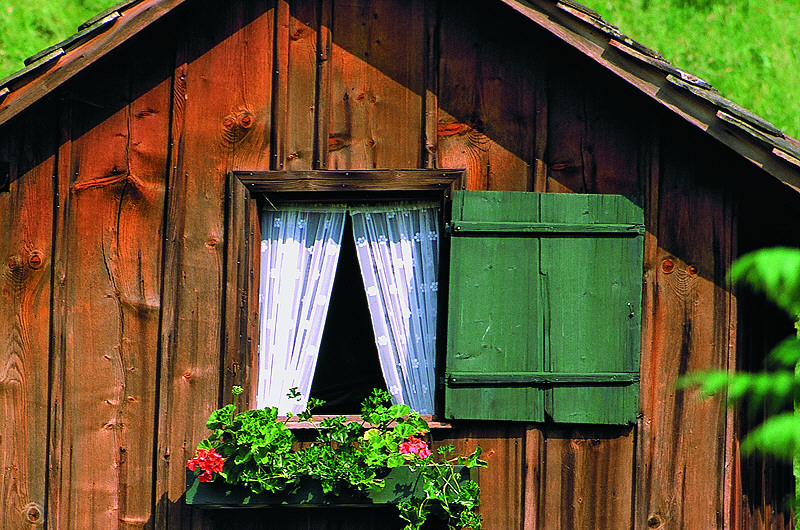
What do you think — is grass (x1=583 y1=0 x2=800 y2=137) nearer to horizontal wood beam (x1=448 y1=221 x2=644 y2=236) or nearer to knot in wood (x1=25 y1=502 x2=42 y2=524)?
horizontal wood beam (x1=448 y1=221 x2=644 y2=236)

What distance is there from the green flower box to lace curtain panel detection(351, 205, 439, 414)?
49cm

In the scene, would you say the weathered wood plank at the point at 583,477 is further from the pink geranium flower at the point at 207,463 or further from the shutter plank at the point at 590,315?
the pink geranium flower at the point at 207,463

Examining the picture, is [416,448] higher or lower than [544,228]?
lower

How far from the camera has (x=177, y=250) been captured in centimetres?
493

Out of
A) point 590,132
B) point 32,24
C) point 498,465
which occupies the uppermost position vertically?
point 32,24

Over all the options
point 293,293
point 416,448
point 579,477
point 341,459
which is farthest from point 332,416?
point 579,477

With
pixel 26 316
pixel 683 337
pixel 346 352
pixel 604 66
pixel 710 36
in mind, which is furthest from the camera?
pixel 710 36

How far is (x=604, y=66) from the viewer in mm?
4574

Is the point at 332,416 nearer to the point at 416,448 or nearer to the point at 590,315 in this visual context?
the point at 416,448

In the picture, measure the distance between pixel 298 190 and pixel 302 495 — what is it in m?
1.55

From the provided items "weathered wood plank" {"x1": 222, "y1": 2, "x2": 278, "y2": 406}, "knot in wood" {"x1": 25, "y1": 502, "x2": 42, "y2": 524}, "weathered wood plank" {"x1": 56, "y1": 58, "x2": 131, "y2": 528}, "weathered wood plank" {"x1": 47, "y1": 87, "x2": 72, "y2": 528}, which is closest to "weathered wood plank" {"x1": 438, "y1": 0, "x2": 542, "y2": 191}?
"weathered wood plank" {"x1": 222, "y1": 2, "x2": 278, "y2": 406}

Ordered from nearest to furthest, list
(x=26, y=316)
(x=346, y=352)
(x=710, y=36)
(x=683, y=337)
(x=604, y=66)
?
(x=604, y=66) < (x=683, y=337) < (x=26, y=316) < (x=346, y=352) < (x=710, y=36)

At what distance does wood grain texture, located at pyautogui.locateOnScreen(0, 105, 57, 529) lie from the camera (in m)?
4.91

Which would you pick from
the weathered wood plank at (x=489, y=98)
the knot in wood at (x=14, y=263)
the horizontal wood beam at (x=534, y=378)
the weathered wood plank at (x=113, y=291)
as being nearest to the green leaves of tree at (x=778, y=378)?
the horizontal wood beam at (x=534, y=378)
